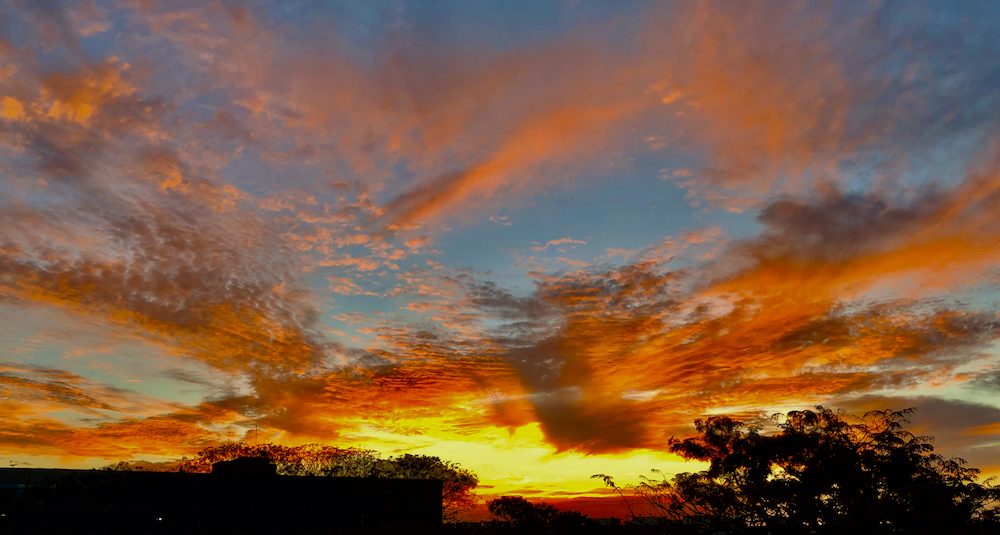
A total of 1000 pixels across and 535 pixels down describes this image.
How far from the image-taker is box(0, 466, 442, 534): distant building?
45.0m

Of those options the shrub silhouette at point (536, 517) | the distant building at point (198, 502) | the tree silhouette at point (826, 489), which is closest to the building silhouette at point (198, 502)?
the distant building at point (198, 502)

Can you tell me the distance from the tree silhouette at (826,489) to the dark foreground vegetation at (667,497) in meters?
0.08

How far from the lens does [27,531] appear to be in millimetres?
43688

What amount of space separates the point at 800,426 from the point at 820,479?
21.6 feet

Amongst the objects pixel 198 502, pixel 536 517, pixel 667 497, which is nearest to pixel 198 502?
pixel 198 502

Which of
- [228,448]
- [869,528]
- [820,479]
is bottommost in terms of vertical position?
[869,528]

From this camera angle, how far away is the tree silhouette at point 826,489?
95.0 ft

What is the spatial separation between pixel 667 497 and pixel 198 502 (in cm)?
3631

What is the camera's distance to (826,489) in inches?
1374

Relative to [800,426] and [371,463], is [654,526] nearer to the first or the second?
[800,426]

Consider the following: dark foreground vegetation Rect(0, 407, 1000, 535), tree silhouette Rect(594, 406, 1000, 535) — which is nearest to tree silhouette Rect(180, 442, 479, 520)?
dark foreground vegetation Rect(0, 407, 1000, 535)

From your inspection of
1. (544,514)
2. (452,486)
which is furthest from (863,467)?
(452,486)

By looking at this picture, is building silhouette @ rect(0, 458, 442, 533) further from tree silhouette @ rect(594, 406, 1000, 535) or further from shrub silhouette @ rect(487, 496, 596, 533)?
tree silhouette @ rect(594, 406, 1000, 535)

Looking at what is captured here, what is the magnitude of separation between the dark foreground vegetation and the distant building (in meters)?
0.08
